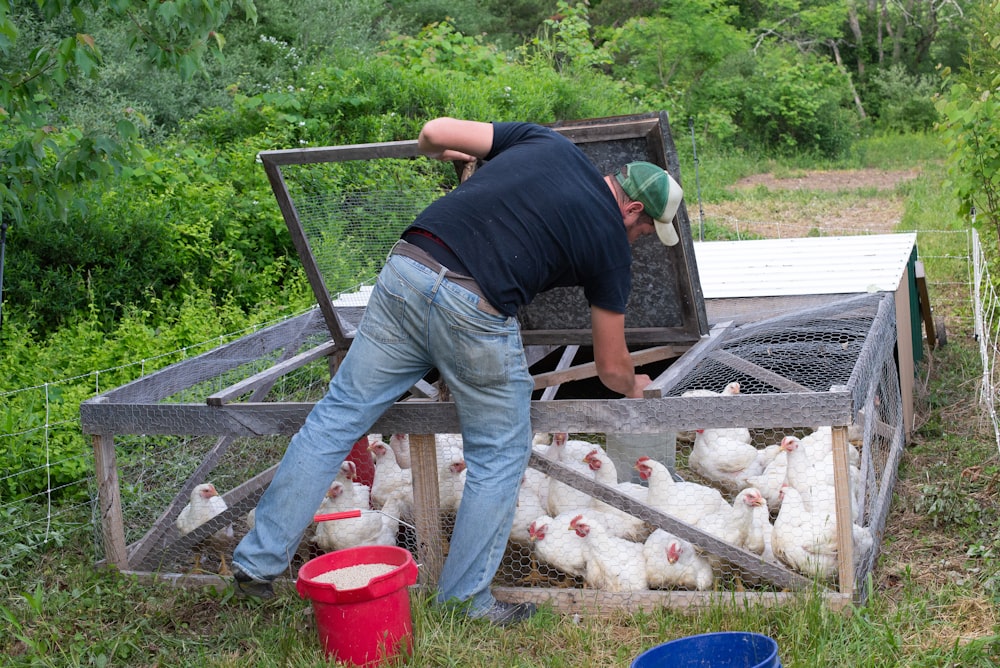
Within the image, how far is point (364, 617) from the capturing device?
9.49ft

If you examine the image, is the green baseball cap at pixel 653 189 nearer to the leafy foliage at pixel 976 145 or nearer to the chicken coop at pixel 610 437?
the chicken coop at pixel 610 437

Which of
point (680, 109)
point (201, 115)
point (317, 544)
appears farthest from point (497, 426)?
point (680, 109)

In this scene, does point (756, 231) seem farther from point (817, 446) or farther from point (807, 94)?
point (807, 94)

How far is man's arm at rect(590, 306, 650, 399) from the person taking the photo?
3.10 meters

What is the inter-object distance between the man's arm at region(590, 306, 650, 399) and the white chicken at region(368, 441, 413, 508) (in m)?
1.16

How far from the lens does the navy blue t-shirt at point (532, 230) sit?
3043 millimetres

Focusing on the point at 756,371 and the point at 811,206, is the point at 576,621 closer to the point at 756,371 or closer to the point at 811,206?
the point at 756,371

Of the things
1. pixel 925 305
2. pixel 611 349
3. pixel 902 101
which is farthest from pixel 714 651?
pixel 902 101

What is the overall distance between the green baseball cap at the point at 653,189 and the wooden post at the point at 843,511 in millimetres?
856

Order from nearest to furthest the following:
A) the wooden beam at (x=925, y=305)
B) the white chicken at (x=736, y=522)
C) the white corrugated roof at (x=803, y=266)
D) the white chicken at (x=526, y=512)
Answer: the white chicken at (x=736, y=522) → the white chicken at (x=526, y=512) → the white corrugated roof at (x=803, y=266) → the wooden beam at (x=925, y=305)

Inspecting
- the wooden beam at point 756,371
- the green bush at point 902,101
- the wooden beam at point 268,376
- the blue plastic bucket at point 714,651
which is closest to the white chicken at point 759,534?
the wooden beam at point 756,371

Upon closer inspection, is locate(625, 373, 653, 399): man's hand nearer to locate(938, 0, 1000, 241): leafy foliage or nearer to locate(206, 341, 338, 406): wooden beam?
locate(206, 341, 338, 406): wooden beam

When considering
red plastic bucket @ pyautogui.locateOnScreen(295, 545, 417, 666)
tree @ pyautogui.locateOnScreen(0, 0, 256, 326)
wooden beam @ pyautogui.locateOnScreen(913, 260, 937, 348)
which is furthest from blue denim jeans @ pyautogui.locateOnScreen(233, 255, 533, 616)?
wooden beam @ pyautogui.locateOnScreen(913, 260, 937, 348)

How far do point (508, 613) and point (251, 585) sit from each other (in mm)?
829
